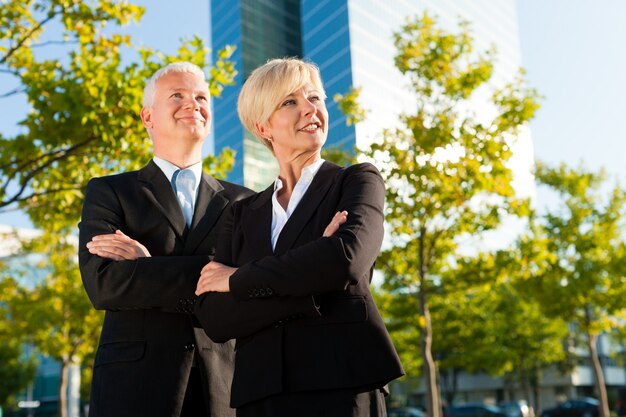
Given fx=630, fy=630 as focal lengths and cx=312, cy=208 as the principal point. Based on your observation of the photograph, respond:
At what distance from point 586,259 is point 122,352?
76.0 ft

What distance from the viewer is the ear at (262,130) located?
247cm

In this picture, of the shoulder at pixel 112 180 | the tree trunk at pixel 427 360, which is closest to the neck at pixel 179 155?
the shoulder at pixel 112 180

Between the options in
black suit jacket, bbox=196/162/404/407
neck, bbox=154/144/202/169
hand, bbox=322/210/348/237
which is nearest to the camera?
black suit jacket, bbox=196/162/404/407

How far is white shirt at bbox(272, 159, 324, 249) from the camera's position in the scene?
232cm

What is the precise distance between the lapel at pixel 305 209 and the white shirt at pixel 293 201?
0.04m

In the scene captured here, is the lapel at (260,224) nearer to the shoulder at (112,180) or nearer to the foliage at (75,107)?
the shoulder at (112,180)

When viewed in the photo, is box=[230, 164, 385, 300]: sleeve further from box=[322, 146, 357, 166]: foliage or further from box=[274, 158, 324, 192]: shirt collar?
box=[322, 146, 357, 166]: foliage

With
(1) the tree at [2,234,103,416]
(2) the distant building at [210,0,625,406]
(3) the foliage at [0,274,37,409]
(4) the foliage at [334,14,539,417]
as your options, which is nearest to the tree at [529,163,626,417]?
(4) the foliage at [334,14,539,417]

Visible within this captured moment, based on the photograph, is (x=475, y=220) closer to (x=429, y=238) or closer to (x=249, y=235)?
(x=429, y=238)

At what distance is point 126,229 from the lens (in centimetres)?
284

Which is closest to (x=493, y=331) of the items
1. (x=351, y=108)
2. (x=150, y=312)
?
(x=351, y=108)

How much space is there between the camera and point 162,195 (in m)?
2.92

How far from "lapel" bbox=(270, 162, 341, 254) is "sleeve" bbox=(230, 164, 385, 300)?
143 mm

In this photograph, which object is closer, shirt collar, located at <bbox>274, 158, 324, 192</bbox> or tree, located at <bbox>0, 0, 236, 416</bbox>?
shirt collar, located at <bbox>274, 158, 324, 192</bbox>
